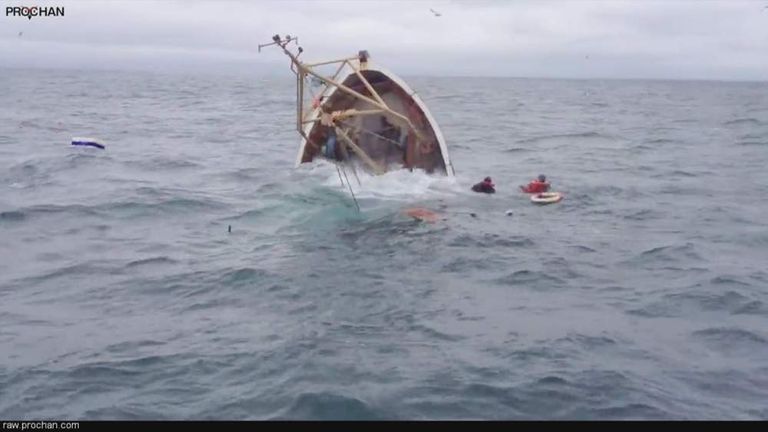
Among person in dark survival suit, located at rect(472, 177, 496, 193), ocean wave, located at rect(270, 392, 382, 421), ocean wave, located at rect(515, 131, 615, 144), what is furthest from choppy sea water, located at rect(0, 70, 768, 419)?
ocean wave, located at rect(515, 131, 615, 144)

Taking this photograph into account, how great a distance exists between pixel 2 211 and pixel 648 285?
56.7ft

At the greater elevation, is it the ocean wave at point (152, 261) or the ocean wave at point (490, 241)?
the ocean wave at point (490, 241)

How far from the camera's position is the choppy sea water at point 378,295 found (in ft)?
32.9

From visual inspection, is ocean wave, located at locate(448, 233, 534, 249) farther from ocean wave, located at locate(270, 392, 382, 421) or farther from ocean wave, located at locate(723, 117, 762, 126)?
ocean wave, located at locate(723, 117, 762, 126)

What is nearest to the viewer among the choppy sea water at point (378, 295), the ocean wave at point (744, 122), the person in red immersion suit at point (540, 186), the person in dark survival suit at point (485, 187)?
the choppy sea water at point (378, 295)

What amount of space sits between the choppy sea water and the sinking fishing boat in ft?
3.43

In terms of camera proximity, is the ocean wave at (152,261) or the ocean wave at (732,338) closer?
the ocean wave at (732,338)

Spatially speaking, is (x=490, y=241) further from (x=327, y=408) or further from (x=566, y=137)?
(x=566, y=137)

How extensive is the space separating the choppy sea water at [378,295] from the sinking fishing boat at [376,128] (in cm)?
104

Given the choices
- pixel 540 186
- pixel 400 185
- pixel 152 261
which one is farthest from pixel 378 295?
→ pixel 540 186

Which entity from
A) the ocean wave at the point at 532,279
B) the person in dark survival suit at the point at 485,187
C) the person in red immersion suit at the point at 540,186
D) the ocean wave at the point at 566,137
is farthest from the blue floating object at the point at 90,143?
the ocean wave at the point at 532,279

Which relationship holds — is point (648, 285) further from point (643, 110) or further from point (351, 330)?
point (643, 110)

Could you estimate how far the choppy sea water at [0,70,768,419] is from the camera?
10.0 m

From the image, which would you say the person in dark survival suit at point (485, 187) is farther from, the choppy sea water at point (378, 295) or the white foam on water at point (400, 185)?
the white foam on water at point (400, 185)
